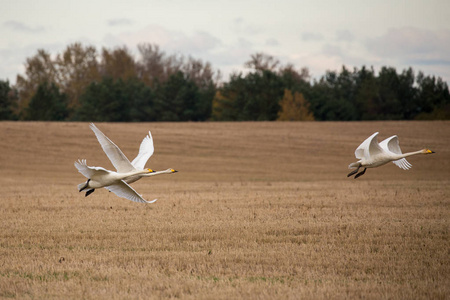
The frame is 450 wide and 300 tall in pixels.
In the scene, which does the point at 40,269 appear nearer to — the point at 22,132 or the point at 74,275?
the point at 74,275

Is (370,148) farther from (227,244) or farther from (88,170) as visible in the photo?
(88,170)

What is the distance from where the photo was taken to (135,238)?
11250mm

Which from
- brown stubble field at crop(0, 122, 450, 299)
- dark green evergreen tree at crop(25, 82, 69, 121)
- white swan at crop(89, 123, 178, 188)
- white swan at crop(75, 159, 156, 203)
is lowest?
brown stubble field at crop(0, 122, 450, 299)

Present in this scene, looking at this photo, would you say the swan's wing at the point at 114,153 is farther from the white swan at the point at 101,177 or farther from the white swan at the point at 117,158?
the white swan at the point at 101,177

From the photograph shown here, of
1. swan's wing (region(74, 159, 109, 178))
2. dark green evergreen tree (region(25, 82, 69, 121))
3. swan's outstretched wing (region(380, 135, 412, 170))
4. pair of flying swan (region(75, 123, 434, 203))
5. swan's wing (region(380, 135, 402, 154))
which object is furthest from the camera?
dark green evergreen tree (region(25, 82, 69, 121))

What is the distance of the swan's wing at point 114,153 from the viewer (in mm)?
11516

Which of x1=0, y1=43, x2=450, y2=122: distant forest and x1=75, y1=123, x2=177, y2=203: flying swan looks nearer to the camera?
x1=75, y1=123, x2=177, y2=203: flying swan

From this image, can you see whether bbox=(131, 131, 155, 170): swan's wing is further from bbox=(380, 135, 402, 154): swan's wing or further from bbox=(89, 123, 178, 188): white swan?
bbox=(380, 135, 402, 154): swan's wing

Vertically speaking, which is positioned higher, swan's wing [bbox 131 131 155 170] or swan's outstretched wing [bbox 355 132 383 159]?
swan's outstretched wing [bbox 355 132 383 159]

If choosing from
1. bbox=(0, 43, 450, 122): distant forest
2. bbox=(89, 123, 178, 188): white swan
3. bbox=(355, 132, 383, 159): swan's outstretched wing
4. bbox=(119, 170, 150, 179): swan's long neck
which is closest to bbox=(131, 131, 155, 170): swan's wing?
bbox=(89, 123, 178, 188): white swan

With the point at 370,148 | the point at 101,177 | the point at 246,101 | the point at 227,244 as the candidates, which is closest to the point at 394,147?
the point at 370,148

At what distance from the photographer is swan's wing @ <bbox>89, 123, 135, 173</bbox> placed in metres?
11.5

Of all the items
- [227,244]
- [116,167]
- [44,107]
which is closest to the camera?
[227,244]

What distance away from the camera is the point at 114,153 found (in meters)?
11.7
